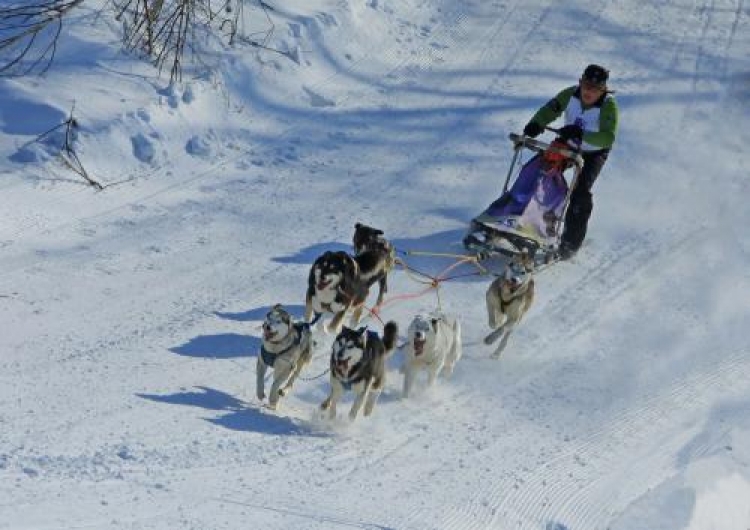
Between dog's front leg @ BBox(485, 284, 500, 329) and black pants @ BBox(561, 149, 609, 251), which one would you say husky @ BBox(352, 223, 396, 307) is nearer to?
dog's front leg @ BBox(485, 284, 500, 329)

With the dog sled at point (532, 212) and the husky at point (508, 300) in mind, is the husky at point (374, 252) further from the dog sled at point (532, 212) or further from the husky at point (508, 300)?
the dog sled at point (532, 212)

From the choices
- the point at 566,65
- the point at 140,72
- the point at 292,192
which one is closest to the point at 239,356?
the point at 292,192

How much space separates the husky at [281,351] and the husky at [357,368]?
22cm

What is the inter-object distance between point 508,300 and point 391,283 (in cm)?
118

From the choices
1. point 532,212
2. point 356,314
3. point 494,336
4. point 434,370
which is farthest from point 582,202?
point 434,370

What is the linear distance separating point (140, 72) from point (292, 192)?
1944mm

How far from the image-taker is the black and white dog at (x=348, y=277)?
776cm

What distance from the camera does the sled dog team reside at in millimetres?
6902

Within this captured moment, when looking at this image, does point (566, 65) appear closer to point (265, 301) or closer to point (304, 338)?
point (265, 301)

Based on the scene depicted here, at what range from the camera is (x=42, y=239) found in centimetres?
877

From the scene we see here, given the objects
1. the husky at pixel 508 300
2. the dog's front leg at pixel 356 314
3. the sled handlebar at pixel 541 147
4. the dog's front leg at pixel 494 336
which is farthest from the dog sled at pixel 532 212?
the dog's front leg at pixel 356 314

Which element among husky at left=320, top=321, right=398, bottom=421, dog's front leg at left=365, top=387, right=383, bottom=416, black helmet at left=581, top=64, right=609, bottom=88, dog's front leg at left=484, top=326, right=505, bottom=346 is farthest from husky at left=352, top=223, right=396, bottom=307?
black helmet at left=581, top=64, right=609, bottom=88

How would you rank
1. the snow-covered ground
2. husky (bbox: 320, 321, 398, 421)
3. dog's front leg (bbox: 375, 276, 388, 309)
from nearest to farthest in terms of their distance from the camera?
1. the snow-covered ground
2. husky (bbox: 320, 321, 398, 421)
3. dog's front leg (bbox: 375, 276, 388, 309)

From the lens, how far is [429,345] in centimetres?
742
